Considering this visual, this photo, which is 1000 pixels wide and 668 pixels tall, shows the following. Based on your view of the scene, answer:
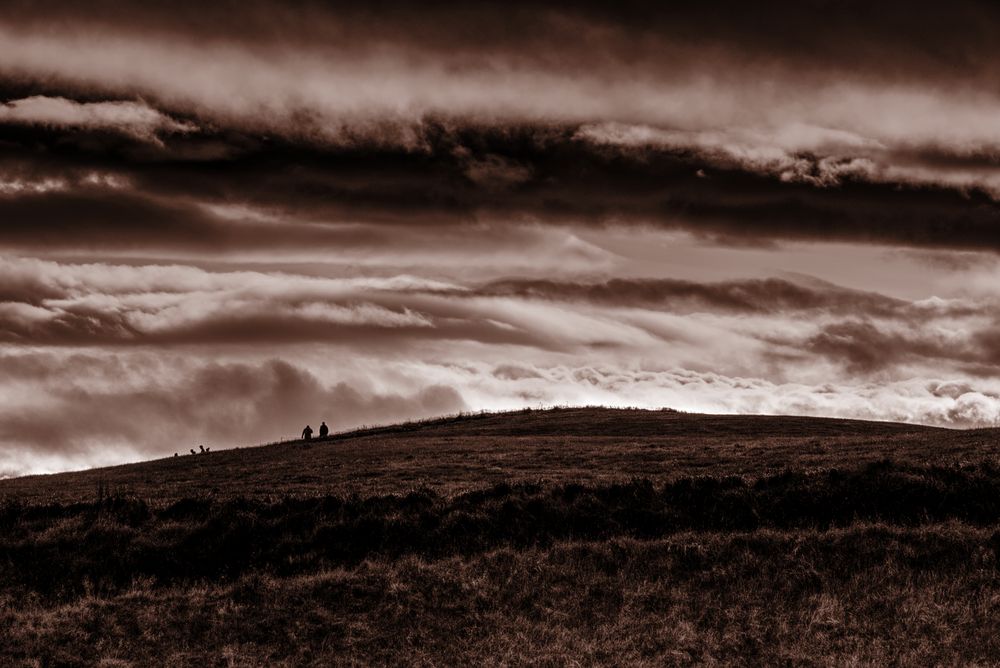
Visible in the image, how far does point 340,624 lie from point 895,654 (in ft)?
39.1

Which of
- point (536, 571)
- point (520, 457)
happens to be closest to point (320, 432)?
point (520, 457)

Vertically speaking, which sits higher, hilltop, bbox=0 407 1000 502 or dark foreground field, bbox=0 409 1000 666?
hilltop, bbox=0 407 1000 502

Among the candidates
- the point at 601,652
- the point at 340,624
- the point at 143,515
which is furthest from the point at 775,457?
the point at 143,515

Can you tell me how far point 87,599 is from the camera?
776 inches

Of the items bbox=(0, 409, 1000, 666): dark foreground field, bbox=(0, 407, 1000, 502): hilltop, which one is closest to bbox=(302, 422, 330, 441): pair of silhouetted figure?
bbox=(0, 407, 1000, 502): hilltop

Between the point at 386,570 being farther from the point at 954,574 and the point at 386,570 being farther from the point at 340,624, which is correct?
the point at 954,574

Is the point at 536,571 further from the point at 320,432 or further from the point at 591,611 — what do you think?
the point at 320,432

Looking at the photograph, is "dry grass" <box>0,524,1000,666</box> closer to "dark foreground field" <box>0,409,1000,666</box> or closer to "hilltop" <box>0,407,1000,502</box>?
"dark foreground field" <box>0,409,1000,666</box>

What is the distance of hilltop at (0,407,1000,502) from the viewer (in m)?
31.5

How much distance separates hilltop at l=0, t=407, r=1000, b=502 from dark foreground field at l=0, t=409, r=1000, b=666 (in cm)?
69

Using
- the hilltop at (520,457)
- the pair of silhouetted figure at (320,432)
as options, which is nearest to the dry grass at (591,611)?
the hilltop at (520,457)

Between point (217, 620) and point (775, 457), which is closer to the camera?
point (217, 620)

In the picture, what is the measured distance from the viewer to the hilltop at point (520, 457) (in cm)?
3155

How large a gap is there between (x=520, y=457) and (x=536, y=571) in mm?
18407
